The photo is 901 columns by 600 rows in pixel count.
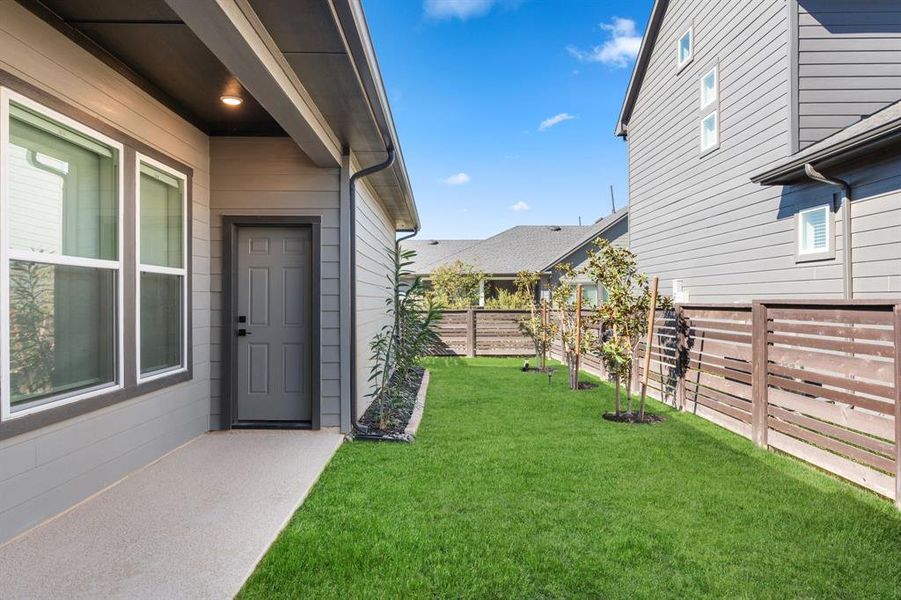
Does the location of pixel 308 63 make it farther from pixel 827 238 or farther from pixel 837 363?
pixel 827 238

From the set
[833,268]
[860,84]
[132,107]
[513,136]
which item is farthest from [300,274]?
[513,136]

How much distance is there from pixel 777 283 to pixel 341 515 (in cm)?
579

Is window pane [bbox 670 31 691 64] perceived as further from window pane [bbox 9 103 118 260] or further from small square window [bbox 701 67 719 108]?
window pane [bbox 9 103 118 260]

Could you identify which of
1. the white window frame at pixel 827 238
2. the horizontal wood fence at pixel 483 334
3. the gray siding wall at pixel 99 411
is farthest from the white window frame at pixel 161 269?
the horizontal wood fence at pixel 483 334

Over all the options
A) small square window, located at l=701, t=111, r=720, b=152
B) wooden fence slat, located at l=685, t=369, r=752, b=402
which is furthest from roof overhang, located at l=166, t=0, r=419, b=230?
small square window, located at l=701, t=111, r=720, b=152

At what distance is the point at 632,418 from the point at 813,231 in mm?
2980

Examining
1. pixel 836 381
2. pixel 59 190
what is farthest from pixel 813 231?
pixel 59 190

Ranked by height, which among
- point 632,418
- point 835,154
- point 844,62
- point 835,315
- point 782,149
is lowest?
point 632,418

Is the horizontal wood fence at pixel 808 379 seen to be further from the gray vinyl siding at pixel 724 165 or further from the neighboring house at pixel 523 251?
the neighboring house at pixel 523 251

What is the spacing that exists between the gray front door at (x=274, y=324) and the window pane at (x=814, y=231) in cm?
546

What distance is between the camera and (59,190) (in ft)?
9.57

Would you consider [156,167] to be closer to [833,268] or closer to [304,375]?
[304,375]

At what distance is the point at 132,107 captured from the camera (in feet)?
11.6

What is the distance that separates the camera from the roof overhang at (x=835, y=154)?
4359mm
